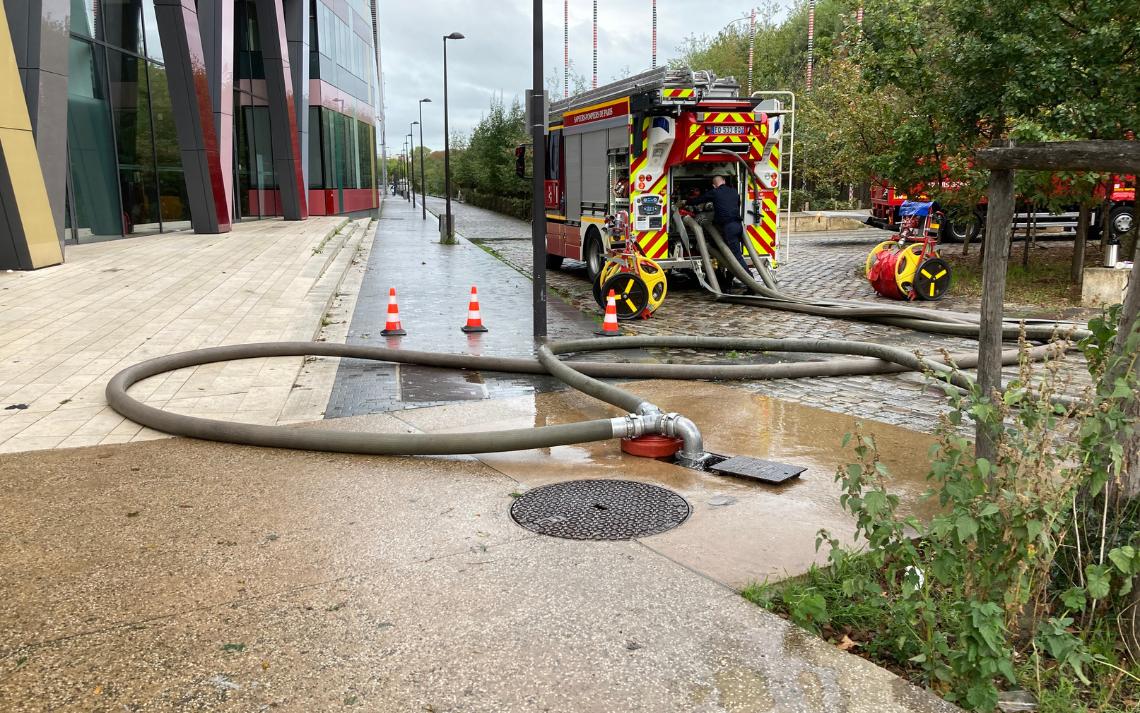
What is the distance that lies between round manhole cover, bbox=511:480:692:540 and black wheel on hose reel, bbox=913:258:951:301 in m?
9.48

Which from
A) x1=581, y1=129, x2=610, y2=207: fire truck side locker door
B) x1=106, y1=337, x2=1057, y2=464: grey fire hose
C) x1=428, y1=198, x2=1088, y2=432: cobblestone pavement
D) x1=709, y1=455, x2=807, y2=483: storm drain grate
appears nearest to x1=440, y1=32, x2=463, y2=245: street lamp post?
x1=428, y1=198, x2=1088, y2=432: cobblestone pavement

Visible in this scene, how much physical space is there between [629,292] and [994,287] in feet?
27.0

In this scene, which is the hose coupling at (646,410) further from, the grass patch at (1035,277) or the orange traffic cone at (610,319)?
the grass patch at (1035,277)

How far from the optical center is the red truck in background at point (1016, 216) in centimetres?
1666

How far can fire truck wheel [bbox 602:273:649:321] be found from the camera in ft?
37.5

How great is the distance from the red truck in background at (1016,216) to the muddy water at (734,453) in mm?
10512

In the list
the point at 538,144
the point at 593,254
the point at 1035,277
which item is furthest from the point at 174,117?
the point at 1035,277

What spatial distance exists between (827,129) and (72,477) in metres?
25.8

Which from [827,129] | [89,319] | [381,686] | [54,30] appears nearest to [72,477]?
[381,686]

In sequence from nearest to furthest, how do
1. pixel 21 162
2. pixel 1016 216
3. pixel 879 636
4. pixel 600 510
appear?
pixel 879 636
pixel 600 510
pixel 21 162
pixel 1016 216

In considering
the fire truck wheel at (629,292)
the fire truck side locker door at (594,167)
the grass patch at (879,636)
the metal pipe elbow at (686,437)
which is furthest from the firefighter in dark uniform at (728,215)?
the grass patch at (879,636)

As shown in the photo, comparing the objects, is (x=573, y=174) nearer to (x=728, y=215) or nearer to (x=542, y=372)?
(x=728, y=215)

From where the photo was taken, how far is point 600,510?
461 cm

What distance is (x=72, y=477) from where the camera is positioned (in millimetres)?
5102
